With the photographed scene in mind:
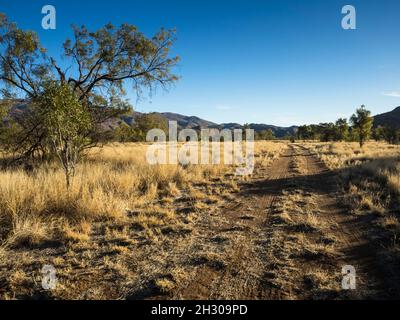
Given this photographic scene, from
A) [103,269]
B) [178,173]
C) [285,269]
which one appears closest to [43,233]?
[103,269]

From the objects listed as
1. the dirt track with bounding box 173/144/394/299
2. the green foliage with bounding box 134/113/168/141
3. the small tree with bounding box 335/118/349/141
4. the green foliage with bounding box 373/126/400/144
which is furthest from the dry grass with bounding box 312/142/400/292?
the small tree with bounding box 335/118/349/141

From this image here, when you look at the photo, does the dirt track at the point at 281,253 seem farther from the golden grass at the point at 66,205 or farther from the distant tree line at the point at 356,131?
the distant tree line at the point at 356,131

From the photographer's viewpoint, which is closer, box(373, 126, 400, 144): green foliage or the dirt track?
the dirt track

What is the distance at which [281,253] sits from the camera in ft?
16.4

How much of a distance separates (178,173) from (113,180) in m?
3.71

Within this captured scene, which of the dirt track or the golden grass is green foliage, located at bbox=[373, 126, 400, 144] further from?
the golden grass

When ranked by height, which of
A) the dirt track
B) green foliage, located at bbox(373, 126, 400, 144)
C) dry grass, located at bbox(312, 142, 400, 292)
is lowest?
the dirt track

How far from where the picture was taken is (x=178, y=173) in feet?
42.4

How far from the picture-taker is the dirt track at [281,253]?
3.80m

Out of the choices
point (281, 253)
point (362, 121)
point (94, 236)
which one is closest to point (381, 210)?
point (281, 253)

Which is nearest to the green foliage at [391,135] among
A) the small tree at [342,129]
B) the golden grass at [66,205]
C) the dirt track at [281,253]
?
the small tree at [342,129]

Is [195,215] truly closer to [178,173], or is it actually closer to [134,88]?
[178,173]

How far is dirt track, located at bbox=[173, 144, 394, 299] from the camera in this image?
3.80 meters

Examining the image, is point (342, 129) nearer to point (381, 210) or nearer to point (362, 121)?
point (362, 121)
